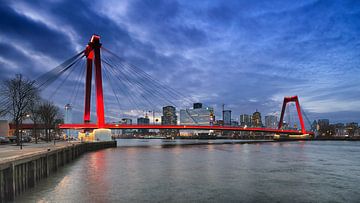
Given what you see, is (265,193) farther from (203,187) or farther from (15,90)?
(15,90)

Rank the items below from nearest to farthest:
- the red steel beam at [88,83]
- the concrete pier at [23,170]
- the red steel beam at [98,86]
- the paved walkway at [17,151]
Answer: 1. the concrete pier at [23,170]
2. the paved walkway at [17,151]
3. the red steel beam at [98,86]
4. the red steel beam at [88,83]

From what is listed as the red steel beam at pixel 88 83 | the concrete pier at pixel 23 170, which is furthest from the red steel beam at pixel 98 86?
the concrete pier at pixel 23 170

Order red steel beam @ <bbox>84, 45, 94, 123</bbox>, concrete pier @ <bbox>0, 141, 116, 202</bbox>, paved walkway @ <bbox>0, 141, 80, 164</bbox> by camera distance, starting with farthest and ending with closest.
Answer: red steel beam @ <bbox>84, 45, 94, 123</bbox>, paved walkway @ <bbox>0, 141, 80, 164</bbox>, concrete pier @ <bbox>0, 141, 116, 202</bbox>

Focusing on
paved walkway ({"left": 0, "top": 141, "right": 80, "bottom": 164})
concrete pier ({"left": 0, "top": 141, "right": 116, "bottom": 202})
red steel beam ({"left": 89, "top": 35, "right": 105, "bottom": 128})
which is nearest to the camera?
concrete pier ({"left": 0, "top": 141, "right": 116, "bottom": 202})

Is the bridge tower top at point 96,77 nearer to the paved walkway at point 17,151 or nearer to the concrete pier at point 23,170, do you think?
the paved walkway at point 17,151

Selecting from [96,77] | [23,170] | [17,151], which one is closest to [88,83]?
[96,77]

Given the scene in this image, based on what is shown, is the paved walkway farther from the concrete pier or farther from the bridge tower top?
the bridge tower top

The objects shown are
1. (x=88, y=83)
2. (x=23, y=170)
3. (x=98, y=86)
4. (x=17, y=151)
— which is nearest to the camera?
(x=23, y=170)

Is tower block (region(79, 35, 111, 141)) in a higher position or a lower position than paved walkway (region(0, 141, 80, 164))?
higher

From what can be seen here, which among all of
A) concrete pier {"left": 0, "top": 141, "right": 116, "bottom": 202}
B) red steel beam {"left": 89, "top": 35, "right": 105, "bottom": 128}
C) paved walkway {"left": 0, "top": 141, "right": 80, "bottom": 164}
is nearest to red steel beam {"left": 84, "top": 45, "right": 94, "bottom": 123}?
Answer: red steel beam {"left": 89, "top": 35, "right": 105, "bottom": 128}

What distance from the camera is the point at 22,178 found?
16969mm

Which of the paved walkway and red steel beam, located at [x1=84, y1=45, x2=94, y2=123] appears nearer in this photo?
the paved walkway

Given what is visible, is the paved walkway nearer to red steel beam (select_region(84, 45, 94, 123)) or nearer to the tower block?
the tower block

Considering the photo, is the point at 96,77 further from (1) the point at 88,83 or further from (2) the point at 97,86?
(1) the point at 88,83
